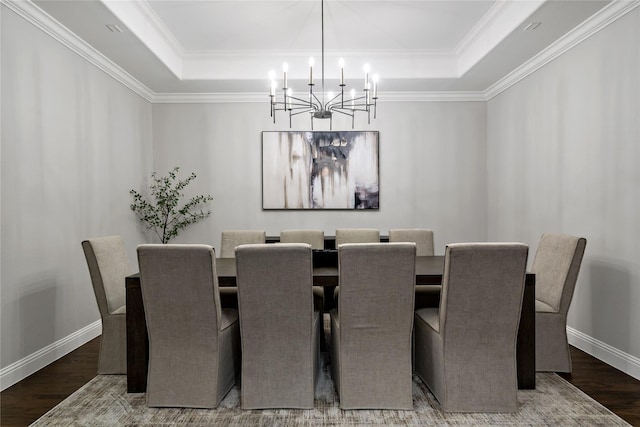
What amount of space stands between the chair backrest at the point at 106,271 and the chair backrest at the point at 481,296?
7.16 ft

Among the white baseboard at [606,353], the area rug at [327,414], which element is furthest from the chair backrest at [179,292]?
the white baseboard at [606,353]

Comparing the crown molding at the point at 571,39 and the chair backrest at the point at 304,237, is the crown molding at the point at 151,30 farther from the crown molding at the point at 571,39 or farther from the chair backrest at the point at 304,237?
the crown molding at the point at 571,39

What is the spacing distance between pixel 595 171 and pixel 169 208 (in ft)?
14.7

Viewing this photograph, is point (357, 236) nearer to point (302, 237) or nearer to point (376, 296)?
point (302, 237)

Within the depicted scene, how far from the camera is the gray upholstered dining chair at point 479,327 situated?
88.1 inches

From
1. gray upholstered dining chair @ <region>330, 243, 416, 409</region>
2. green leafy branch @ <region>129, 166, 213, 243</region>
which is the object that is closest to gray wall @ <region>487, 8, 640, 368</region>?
gray upholstered dining chair @ <region>330, 243, 416, 409</region>

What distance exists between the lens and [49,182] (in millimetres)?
3338

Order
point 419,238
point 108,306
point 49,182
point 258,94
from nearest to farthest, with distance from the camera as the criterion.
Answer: point 108,306 < point 49,182 < point 419,238 < point 258,94

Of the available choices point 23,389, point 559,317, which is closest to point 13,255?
point 23,389

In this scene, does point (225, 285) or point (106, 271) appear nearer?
point (225, 285)

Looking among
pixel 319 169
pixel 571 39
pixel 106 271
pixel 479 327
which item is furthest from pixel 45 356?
pixel 571 39

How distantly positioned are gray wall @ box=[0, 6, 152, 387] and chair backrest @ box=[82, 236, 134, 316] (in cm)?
55

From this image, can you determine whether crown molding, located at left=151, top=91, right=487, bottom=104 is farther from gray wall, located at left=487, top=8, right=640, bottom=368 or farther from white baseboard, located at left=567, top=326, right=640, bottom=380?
white baseboard, located at left=567, top=326, right=640, bottom=380

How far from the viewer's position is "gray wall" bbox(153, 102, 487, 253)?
558 centimetres
